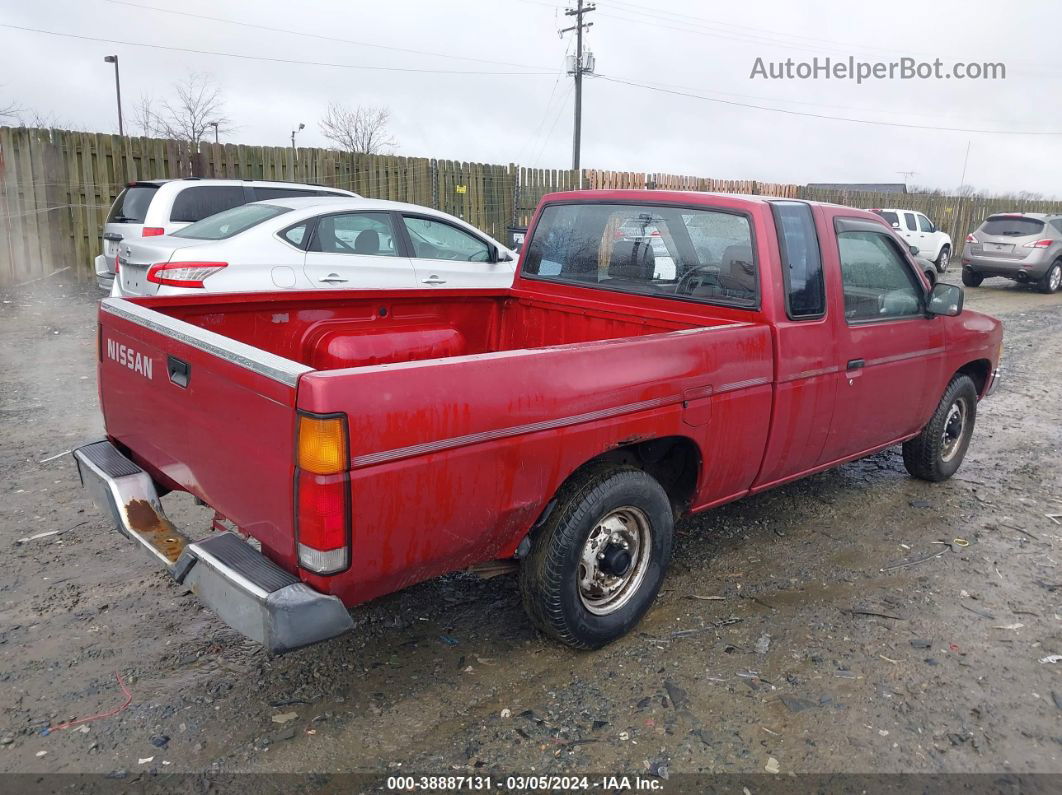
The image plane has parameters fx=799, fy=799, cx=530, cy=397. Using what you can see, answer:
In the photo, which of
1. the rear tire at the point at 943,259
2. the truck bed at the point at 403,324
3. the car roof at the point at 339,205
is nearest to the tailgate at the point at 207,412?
the truck bed at the point at 403,324

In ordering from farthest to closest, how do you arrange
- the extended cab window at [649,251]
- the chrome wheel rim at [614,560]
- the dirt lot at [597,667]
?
the extended cab window at [649,251], the chrome wheel rim at [614,560], the dirt lot at [597,667]

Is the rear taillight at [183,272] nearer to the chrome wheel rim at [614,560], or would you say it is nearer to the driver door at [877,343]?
the chrome wheel rim at [614,560]

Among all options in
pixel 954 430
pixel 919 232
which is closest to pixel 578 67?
pixel 919 232

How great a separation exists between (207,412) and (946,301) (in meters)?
3.94

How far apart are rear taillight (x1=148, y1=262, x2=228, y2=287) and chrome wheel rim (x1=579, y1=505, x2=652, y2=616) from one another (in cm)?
497

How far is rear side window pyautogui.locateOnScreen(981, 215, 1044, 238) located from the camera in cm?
1688

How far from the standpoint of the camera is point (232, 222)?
297 inches

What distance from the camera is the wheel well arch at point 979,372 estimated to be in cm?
534

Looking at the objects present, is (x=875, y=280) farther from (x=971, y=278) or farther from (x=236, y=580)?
(x=971, y=278)

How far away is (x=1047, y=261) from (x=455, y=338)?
1661 centimetres

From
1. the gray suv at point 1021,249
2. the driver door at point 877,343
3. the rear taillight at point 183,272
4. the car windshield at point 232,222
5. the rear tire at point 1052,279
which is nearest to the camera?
the driver door at point 877,343

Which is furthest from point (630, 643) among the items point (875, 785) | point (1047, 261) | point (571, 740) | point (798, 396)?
point (1047, 261)

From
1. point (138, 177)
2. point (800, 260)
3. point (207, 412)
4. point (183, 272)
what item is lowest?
point (207, 412)

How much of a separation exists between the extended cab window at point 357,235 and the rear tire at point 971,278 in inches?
595
